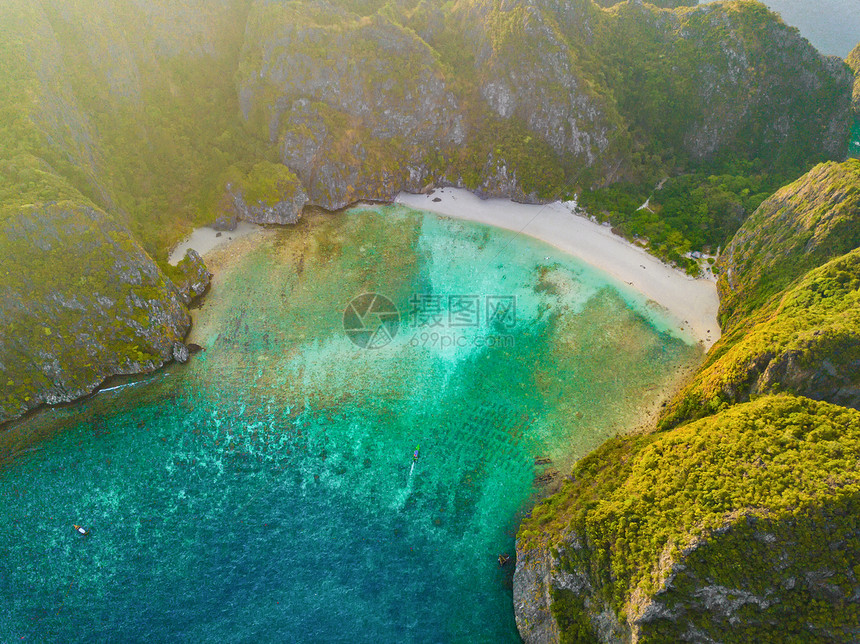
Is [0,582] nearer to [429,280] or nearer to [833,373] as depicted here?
[429,280]

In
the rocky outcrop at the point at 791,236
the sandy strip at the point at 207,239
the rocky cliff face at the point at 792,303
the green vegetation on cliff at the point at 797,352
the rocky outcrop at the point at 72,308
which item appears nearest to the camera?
the green vegetation on cliff at the point at 797,352

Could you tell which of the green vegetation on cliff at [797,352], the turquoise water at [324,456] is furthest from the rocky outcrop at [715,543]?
the turquoise water at [324,456]

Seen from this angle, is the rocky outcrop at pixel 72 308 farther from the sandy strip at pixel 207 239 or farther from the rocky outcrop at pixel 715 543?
the rocky outcrop at pixel 715 543

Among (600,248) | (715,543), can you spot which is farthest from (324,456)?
(600,248)

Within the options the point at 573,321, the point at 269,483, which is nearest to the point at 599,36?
the point at 573,321

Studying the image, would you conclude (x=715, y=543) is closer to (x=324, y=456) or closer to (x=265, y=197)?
(x=324, y=456)

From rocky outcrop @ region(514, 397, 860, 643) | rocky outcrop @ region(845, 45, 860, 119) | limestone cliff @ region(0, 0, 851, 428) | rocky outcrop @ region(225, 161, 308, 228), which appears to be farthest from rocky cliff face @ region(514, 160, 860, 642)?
rocky outcrop @ region(845, 45, 860, 119)
